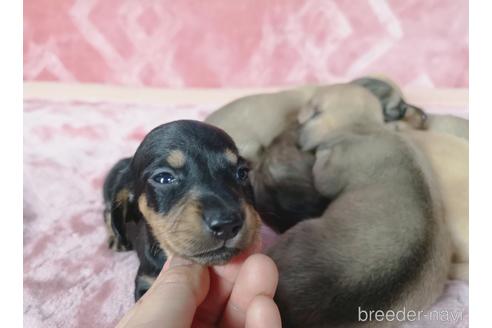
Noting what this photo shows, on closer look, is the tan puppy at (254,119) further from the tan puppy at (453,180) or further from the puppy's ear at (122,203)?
the puppy's ear at (122,203)

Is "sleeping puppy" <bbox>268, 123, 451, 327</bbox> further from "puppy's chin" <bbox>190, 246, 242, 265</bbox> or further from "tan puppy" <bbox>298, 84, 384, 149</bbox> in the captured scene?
"tan puppy" <bbox>298, 84, 384, 149</bbox>

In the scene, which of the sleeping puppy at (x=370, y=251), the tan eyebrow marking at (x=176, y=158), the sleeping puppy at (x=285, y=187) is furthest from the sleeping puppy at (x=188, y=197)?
the sleeping puppy at (x=285, y=187)

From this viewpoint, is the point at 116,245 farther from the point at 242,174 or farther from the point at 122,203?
the point at 242,174

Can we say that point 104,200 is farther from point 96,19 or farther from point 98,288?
point 96,19

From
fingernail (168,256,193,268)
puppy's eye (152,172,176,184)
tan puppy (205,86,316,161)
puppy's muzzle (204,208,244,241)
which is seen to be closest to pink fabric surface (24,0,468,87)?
tan puppy (205,86,316,161)

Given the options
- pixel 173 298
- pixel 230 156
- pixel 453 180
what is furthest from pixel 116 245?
pixel 453 180

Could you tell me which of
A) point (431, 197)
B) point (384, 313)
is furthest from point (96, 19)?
point (384, 313)
